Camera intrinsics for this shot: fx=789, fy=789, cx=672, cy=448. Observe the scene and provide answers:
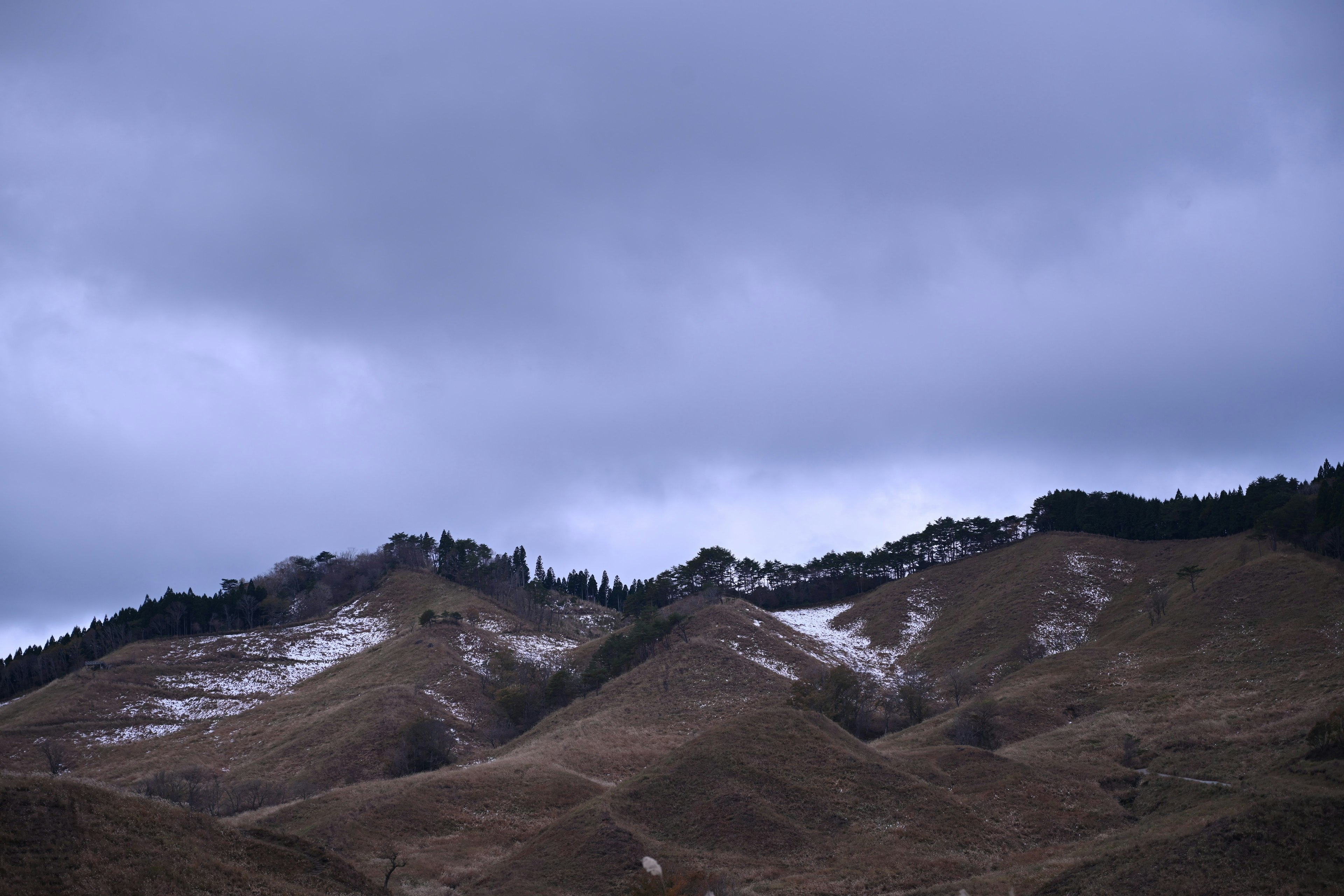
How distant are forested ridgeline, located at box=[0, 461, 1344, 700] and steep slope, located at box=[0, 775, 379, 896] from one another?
294 ft

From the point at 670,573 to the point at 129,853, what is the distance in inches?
4372

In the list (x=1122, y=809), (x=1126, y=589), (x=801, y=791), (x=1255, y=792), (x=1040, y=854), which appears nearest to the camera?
(x=1255, y=792)

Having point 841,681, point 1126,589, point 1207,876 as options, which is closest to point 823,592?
point 1126,589

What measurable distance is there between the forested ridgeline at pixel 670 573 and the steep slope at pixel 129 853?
89.7 m

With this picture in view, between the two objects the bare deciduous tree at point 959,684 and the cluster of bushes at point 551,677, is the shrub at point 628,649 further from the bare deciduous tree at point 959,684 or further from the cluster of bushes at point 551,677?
the bare deciduous tree at point 959,684

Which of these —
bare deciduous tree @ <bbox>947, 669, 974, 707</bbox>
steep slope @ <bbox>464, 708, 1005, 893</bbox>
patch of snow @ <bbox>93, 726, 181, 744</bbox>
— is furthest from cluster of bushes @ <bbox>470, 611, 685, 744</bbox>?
steep slope @ <bbox>464, 708, 1005, 893</bbox>

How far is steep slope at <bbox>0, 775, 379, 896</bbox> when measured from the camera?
22031 millimetres

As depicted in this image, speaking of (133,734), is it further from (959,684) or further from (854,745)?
(959,684)

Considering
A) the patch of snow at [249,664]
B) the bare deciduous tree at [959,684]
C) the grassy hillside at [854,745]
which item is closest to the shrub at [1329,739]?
the grassy hillside at [854,745]

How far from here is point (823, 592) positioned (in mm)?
140750

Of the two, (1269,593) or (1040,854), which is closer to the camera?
(1040,854)

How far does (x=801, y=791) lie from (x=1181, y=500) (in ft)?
335

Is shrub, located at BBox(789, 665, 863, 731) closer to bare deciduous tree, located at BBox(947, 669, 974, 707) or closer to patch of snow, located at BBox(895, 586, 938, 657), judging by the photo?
bare deciduous tree, located at BBox(947, 669, 974, 707)

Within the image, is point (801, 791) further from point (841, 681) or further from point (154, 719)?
point (154, 719)
